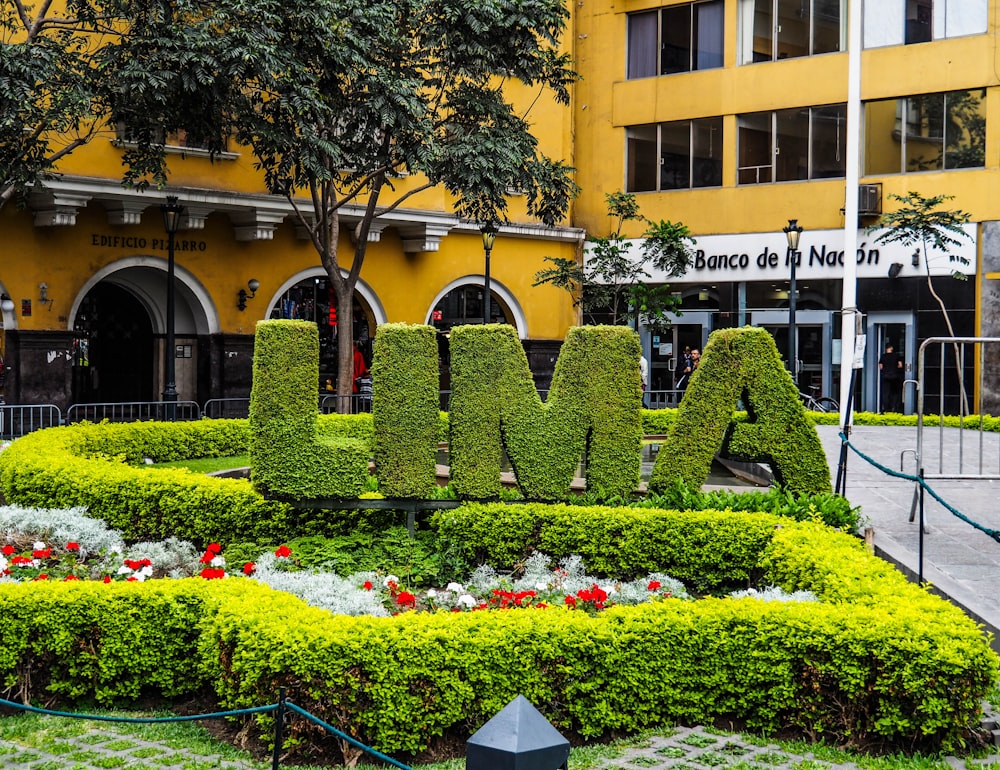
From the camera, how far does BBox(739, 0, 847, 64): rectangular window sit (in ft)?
88.6

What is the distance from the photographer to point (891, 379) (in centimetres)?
2639

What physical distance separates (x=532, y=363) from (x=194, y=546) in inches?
759

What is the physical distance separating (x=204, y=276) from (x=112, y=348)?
2544 millimetres

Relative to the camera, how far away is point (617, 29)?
29.8 metres

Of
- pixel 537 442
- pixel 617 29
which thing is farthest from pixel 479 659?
pixel 617 29

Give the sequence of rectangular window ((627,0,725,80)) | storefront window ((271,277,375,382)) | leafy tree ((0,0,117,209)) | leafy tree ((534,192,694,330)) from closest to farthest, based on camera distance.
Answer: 1. leafy tree ((0,0,117,209))
2. storefront window ((271,277,375,382))
3. leafy tree ((534,192,694,330))
4. rectangular window ((627,0,725,80))

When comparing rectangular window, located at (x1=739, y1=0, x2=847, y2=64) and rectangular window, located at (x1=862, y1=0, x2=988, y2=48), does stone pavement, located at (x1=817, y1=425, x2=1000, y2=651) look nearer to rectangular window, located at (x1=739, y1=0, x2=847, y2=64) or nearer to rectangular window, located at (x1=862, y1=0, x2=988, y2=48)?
rectangular window, located at (x1=862, y1=0, x2=988, y2=48)

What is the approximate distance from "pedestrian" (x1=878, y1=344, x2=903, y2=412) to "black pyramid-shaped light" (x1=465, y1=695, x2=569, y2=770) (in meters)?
25.0

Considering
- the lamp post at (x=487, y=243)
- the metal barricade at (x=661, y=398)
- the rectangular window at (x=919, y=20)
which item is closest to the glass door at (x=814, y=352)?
the metal barricade at (x=661, y=398)

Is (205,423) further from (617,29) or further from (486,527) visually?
(617,29)

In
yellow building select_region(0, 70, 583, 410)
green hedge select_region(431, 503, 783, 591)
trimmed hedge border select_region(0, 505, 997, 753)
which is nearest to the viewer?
trimmed hedge border select_region(0, 505, 997, 753)

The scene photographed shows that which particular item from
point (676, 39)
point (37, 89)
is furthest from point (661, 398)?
point (37, 89)

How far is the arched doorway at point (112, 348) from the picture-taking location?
2261 centimetres

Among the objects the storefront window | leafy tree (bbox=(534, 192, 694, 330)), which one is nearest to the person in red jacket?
the storefront window
